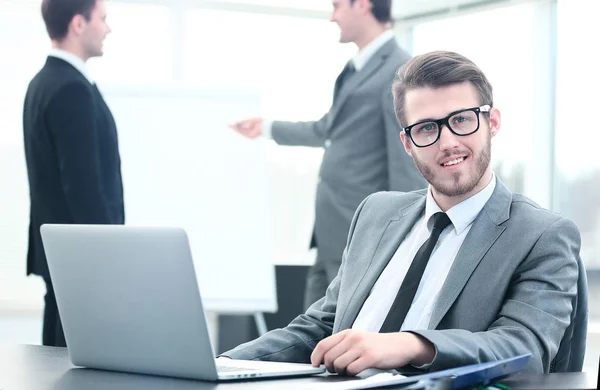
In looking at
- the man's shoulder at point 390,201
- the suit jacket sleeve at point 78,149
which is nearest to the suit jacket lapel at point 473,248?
the man's shoulder at point 390,201

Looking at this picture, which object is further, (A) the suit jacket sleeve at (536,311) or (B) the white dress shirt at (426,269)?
(B) the white dress shirt at (426,269)

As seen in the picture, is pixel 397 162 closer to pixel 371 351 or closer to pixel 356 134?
Answer: pixel 356 134

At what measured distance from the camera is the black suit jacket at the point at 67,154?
3.02 meters

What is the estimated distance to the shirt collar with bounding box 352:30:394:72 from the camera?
337 centimetres

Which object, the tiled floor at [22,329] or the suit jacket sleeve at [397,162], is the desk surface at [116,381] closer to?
the suit jacket sleeve at [397,162]

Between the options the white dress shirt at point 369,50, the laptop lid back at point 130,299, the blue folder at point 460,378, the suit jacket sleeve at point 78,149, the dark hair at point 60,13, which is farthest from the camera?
the white dress shirt at point 369,50

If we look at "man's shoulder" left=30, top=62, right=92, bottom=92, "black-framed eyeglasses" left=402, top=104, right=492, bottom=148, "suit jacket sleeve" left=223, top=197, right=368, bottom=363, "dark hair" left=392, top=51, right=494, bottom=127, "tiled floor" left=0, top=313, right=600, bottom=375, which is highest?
"man's shoulder" left=30, top=62, right=92, bottom=92

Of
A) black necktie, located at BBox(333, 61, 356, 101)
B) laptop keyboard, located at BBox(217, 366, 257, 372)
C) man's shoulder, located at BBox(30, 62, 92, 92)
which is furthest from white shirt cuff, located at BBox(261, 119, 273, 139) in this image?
laptop keyboard, located at BBox(217, 366, 257, 372)

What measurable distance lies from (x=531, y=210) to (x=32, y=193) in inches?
82.0

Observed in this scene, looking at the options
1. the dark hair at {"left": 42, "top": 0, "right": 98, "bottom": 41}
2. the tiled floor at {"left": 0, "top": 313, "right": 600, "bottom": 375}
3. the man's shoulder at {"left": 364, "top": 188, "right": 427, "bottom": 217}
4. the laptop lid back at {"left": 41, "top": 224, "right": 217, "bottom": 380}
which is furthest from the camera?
the tiled floor at {"left": 0, "top": 313, "right": 600, "bottom": 375}

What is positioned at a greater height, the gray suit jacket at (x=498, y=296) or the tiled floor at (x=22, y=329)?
the gray suit jacket at (x=498, y=296)

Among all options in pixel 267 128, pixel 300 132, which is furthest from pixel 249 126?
pixel 300 132

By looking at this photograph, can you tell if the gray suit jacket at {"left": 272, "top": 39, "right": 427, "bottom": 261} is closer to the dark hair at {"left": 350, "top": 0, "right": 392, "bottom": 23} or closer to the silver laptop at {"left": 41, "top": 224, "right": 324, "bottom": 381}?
the dark hair at {"left": 350, "top": 0, "right": 392, "bottom": 23}

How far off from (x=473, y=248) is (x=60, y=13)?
7.27 ft
